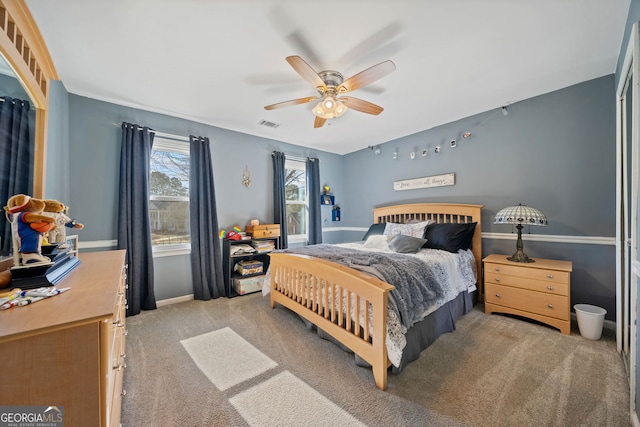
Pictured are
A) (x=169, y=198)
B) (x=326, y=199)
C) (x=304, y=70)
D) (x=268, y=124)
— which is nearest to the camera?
(x=304, y=70)

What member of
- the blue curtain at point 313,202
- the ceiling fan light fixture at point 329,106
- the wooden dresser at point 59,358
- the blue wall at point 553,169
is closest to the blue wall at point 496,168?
the blue wall at point 553,169

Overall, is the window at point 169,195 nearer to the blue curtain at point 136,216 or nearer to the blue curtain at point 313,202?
the blue curtain at point 136,216

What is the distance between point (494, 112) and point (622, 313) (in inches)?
96.2

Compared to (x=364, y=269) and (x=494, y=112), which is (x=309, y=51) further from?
(x=494, y=112)

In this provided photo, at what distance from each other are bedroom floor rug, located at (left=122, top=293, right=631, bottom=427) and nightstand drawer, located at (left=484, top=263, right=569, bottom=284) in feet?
1.67

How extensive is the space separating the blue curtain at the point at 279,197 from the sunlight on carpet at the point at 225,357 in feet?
6.41

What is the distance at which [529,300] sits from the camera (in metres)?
2.49

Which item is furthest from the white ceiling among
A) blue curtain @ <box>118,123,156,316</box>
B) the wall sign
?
the wall sign

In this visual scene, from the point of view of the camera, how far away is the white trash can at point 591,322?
2151mm

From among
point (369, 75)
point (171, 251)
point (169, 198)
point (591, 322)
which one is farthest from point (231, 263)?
point (591, 322)

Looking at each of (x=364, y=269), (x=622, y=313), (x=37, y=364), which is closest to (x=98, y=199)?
(x=37, y=364)

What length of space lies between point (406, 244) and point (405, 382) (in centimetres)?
156

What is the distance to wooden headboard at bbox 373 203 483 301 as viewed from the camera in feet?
10.4

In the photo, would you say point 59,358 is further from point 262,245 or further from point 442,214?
point 442,214
